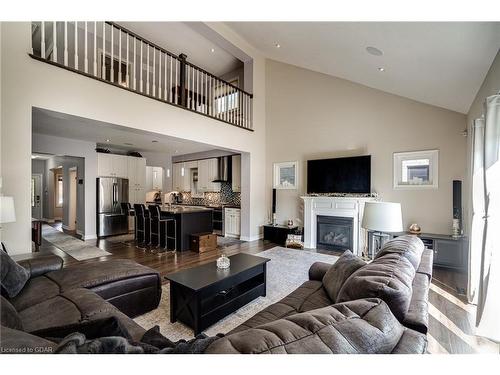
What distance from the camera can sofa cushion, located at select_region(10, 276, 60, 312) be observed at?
5.73 feet

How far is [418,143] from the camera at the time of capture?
4398mm

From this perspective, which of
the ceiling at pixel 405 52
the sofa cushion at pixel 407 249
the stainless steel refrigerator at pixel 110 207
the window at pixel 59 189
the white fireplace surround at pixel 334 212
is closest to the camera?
the sofa cushion at pixel 407 249

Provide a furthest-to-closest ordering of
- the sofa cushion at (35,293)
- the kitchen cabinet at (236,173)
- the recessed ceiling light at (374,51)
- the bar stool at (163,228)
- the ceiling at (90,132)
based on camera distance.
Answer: the kitchen cabinet at (236,173)
the bar stool at (163,228)
the ceiling at (90,132)
the recessed ceiling light at (374,51)
the sofa cushion at (35,293)

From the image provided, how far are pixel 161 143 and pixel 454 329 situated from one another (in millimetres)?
6881

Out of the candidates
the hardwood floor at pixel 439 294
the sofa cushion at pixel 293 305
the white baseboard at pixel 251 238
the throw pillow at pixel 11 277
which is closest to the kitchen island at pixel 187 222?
the hardwood floor at pixel 439 294

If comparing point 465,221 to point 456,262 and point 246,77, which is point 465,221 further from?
point 246,77

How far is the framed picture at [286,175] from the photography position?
6070 mm

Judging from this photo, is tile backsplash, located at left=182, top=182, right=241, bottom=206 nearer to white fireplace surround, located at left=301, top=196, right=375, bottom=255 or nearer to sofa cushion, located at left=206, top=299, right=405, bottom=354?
white fireplace surround, located at left=301, top=196, right=375, bottom=255

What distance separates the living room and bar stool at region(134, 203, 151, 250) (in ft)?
0.18

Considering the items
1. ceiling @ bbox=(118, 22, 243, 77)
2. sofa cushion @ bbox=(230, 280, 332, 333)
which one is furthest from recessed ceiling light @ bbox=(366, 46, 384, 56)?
ceiling @ bbox=(118, 22, 243, 77)

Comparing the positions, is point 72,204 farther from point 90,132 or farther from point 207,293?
point 207,293

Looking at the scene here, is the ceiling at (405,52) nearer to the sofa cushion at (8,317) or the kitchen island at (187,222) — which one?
the sofa cushion at (8,317)

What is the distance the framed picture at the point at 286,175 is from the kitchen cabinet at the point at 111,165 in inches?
186
